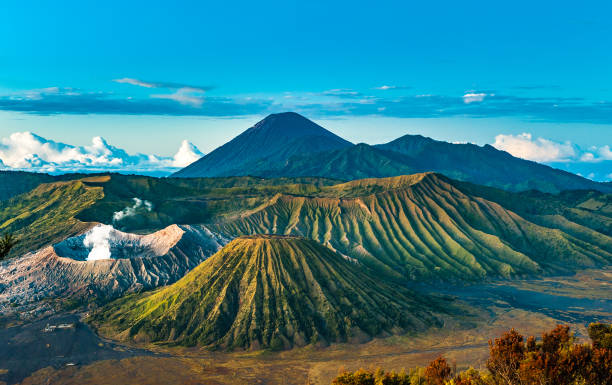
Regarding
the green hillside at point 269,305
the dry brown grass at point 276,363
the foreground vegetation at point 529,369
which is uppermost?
the foreground vegetation at point 529,369

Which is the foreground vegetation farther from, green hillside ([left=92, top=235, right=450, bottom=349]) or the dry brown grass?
green hillside ([left=92, top=235, right=450, bottom=349])

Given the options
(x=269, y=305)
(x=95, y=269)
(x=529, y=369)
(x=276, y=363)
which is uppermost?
(x=529, y=369)

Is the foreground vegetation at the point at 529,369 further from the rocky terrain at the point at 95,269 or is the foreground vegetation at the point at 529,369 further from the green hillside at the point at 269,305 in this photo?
the rocky terrain at the point at 95,269

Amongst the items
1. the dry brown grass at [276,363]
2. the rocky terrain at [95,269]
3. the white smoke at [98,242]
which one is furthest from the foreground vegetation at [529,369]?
the white smoke at [98,242]

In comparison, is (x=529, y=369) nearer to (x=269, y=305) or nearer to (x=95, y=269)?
(x=269, y=305)

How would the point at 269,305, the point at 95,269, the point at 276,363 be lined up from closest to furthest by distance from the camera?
the point at 276,363 → the point at 269,305 → the point at 95,269

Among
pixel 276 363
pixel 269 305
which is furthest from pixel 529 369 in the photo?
pixel 269 305
